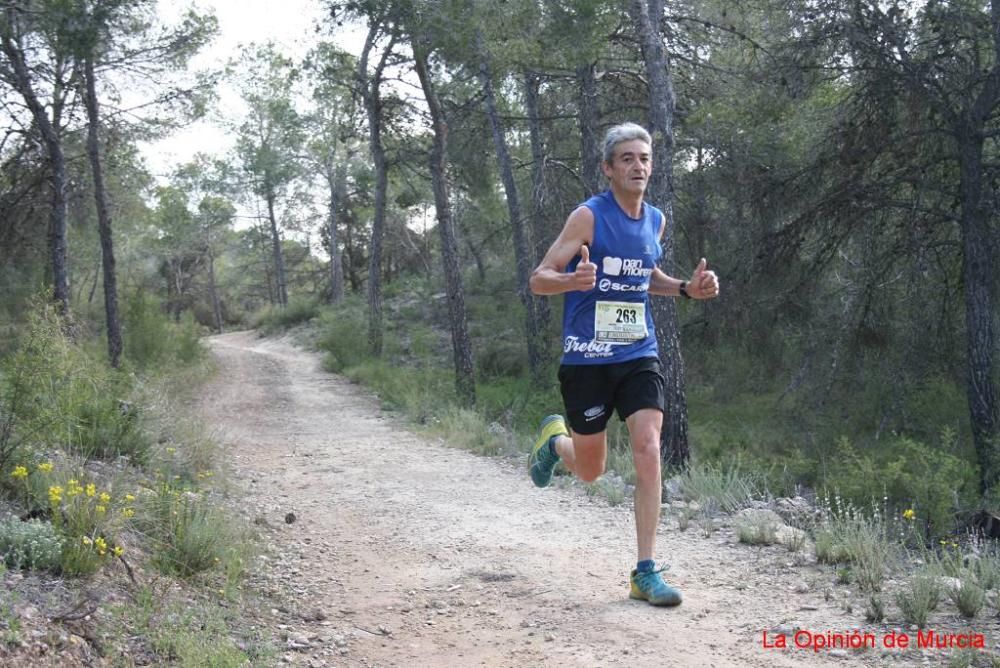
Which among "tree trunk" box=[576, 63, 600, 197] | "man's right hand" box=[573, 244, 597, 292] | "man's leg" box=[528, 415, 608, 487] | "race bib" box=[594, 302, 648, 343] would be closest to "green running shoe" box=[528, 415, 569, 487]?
"man's leg" box=[528, 415, 608, 487]

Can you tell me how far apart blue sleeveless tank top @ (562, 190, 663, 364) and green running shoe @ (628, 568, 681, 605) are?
3.58 ft

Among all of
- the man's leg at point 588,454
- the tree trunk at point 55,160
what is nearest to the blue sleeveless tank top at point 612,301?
the man's leg at point 588,454

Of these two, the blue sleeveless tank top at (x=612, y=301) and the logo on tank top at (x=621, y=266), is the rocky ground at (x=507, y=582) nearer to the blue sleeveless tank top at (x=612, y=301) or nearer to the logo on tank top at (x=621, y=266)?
the blue sleeveless tank top at (x=612, y=301)

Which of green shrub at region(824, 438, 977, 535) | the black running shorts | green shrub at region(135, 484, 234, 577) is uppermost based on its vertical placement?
the black running shorts

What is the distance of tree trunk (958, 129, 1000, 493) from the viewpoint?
10.7m

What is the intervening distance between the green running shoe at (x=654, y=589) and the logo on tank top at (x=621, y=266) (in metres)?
1.49

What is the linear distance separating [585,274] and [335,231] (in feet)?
118

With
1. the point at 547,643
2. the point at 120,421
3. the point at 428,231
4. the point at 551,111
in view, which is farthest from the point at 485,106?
the point at 428,231

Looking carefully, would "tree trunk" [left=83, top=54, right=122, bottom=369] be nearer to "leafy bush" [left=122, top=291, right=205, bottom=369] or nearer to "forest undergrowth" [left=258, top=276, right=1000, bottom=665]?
"leafy bush" [left=122, top=291, right=205, bottom=369]

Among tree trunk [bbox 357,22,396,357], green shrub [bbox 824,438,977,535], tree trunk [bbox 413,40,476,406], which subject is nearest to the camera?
green shrub [bbox 824,438,977,535]

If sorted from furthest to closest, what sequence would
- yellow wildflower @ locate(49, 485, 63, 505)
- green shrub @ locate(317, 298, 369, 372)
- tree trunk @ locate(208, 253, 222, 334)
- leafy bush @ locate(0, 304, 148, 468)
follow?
1. tree trunk @ locate(208, 253, 222, 334)
2. green shrub @ locate(317, 298, 369, 372)
3. leafy bush @ locate(0, 304, 148, 468)
4. yellow wildflower @ locate(49, 485, 63, 505)

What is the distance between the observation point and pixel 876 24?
34.9ft

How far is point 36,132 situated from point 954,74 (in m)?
15.8

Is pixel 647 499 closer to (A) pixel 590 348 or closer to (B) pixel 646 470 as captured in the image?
(B) pixel 646 470
